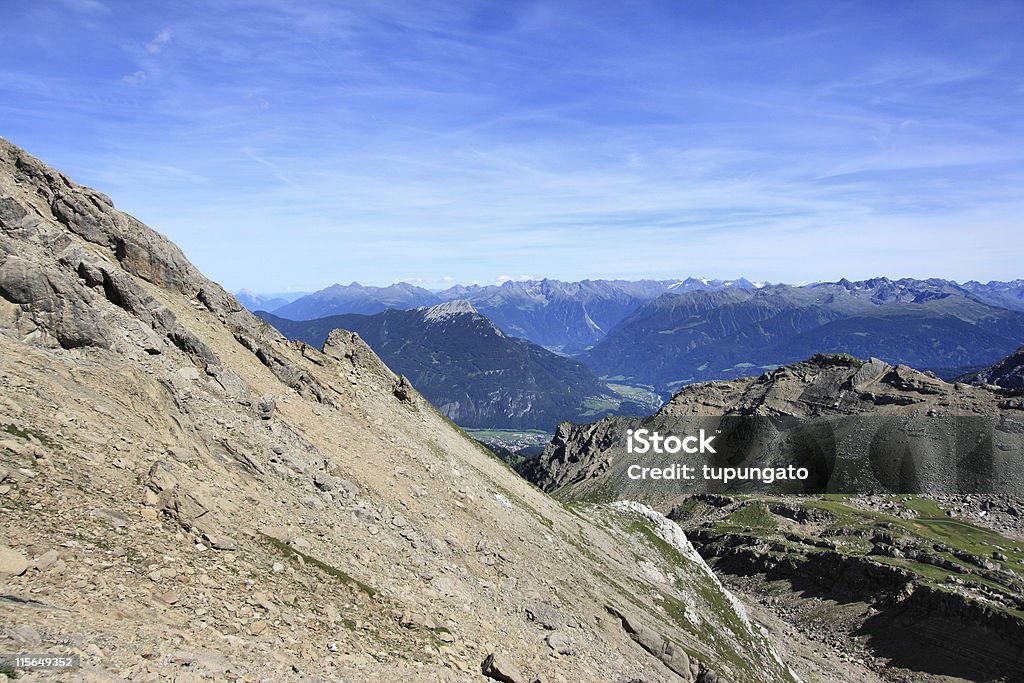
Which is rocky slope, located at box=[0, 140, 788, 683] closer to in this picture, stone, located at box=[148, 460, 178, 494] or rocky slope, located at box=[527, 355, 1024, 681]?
stone, located at box=[148, 460, 178, 494]

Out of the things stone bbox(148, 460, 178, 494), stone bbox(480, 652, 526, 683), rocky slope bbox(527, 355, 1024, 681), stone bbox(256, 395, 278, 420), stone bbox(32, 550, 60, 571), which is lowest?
rocky slope bbox(527, 355, 1024, 681)

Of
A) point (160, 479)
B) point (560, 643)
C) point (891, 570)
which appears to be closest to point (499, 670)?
point (560, 643)

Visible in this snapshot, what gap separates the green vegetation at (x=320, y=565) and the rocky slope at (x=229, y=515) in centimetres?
14

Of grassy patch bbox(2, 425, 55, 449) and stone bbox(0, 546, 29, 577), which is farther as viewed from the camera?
grassy patch bbox(2, 425, 55, 449)

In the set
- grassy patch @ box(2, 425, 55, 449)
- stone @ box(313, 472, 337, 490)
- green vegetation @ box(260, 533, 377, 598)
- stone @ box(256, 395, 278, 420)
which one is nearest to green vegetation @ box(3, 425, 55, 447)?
grassy patch @ box(2, 425, 55, 449)

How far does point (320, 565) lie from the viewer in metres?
29.2

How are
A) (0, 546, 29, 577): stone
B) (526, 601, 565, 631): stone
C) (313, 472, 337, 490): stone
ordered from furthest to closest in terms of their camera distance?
(526, 601, 565, 631): stone
(313, 472, 337, 490): stone
(0, 546, 29, 577): stone

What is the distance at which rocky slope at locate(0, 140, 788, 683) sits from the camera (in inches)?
838

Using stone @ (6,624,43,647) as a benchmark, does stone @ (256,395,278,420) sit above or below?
above

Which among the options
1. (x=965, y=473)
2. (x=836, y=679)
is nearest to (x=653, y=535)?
(x=836, y=679)

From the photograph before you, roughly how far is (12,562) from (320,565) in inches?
486

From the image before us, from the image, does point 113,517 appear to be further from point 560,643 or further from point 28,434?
point 560,643

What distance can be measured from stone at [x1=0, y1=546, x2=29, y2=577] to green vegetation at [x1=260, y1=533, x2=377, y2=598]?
974 centimetres

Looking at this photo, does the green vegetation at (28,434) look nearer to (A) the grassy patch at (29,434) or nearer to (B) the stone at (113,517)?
(A) the grassy patch at (29,434)
